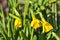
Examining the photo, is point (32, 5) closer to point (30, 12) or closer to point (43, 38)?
point (30, 12)

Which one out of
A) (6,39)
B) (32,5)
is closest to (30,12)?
(32,5)

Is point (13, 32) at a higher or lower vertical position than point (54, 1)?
lower

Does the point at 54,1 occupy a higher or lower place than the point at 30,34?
higher

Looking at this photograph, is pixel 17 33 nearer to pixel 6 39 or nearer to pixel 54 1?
pixel 6 39

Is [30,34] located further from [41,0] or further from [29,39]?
[41,0]

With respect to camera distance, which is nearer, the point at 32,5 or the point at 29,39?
the point at 29,39

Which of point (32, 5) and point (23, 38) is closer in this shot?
point (23, 38)

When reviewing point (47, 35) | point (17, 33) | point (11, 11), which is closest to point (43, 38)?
point (47, 35)

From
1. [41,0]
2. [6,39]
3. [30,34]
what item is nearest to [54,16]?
[41,0]
